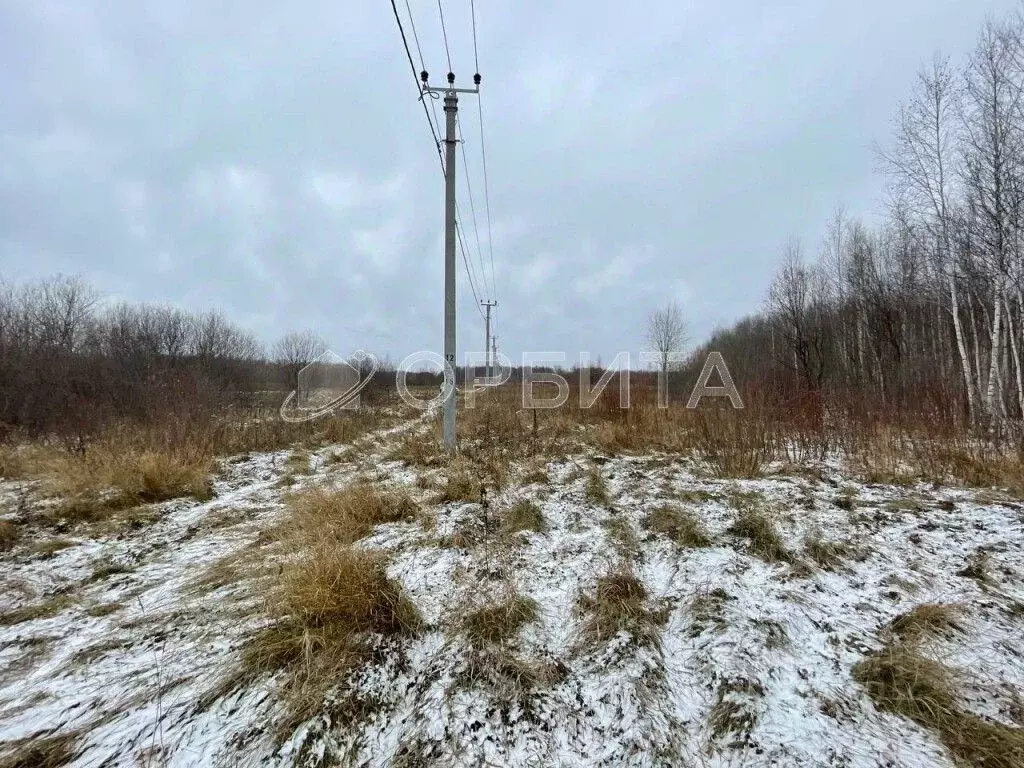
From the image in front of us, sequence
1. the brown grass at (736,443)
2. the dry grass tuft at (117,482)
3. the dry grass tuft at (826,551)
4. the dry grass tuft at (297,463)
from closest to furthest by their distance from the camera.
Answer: the dry grass tuft at (826,551)
the dry grass tuft at (117,482)
the brown grass at (736,443)
the dry grass tuft at (297,463)

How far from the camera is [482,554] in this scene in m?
2.89

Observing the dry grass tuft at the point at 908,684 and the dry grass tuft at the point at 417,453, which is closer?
the dry grass tuft at the point at 908,684

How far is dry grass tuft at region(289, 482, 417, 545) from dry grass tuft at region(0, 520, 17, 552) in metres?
2.12

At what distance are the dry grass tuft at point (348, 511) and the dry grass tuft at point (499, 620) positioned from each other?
1.42 meters

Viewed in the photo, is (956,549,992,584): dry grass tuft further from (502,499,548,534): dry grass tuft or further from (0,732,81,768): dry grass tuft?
(0,732,81,768): dry grass tuft

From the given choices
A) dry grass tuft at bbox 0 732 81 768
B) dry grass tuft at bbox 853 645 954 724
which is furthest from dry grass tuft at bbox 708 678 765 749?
dry grass tuft at bbox 0 732 81 768

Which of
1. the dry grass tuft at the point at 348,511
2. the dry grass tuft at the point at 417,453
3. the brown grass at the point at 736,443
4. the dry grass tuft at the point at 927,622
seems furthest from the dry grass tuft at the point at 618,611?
the dry grass tuft at the point at 417,453

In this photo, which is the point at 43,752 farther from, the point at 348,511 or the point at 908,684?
the point at 908,684

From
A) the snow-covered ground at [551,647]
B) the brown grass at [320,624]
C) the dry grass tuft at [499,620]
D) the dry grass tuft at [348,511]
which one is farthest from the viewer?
the dry grass tuft at [348,511]

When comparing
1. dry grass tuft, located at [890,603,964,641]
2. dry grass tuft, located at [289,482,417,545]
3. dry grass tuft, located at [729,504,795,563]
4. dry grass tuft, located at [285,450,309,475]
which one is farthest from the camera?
dry grass tuft, located at [285,450,309,475]

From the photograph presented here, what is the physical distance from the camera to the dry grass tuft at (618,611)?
79.1 inches

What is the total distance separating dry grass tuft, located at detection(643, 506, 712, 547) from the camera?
2.97 meters

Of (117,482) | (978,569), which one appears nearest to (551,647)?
(978,569)

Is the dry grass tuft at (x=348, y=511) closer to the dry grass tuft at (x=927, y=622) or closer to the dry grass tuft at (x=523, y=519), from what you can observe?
the dry grass tuft at (x=523, y=519)
